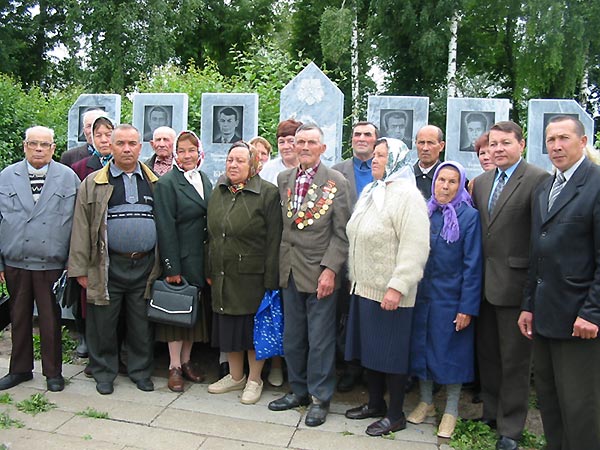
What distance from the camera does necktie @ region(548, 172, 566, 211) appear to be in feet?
10.0

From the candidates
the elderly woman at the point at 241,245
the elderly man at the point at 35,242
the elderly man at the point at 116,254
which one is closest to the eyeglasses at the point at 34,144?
the elderly man at the point at 35,242

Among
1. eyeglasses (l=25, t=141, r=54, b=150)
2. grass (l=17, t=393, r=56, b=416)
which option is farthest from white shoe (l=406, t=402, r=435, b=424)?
eyeglasses (l=25, t=141, r=54, b=150)

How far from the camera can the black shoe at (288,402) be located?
13.2ft

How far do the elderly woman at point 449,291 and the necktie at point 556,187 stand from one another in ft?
1.73

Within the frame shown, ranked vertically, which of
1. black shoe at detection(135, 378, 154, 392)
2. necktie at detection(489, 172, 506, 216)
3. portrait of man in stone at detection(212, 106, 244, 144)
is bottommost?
black shoe at detection(135, 378, 154, 392)

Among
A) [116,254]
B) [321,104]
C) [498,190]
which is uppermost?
[321,104]

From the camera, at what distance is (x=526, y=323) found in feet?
10.6

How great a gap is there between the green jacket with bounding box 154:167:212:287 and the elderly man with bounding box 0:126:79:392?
689 millimetres

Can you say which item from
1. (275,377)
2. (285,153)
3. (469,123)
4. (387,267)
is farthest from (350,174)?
(469,123)

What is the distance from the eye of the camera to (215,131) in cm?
819

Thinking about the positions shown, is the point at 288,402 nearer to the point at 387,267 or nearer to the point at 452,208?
the point at 387,267

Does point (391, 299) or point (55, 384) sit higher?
point (391, 299)

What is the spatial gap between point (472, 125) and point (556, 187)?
496cm

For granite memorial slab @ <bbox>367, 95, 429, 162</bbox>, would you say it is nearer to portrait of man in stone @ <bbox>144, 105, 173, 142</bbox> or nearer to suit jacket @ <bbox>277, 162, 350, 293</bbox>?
portrait of man in stone @ <bbox>144, 105, 173, 142</bbox>
